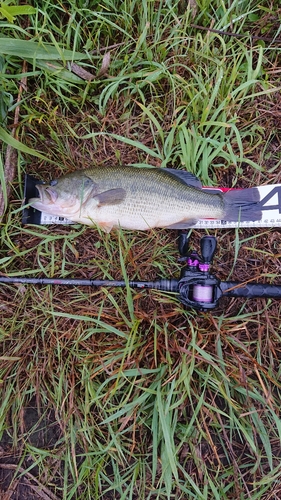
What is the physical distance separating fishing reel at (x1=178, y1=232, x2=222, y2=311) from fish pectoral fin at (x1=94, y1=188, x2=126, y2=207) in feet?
2.40

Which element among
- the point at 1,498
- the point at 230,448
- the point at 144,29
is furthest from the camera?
the point at 144,29

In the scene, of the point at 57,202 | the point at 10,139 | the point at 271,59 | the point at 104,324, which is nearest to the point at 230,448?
the point at 104,324

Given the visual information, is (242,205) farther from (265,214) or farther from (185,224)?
(185,224)

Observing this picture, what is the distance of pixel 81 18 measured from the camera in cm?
333

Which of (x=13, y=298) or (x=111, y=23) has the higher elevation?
(x=111, y=23)

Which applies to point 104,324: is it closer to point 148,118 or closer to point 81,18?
point 148,118

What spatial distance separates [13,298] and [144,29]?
2520 millimetres

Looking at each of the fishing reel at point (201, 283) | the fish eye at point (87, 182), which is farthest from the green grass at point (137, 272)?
the fish eye at point (87, 182)

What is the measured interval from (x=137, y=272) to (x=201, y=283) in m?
0.56

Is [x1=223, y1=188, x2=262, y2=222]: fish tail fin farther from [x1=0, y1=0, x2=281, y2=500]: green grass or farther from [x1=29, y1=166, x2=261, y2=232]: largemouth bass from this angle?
[x1=0, y1=0, x2=281, y2=500]: green grass

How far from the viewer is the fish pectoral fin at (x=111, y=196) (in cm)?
299

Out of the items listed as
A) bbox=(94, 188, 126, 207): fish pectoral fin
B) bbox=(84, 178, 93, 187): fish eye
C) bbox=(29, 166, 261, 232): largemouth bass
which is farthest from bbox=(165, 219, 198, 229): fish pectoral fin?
bbox=(84, 178, 93, 187): fish eye

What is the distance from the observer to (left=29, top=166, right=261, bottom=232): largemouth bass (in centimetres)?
301

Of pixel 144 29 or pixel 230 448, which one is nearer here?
pixel 230 448
